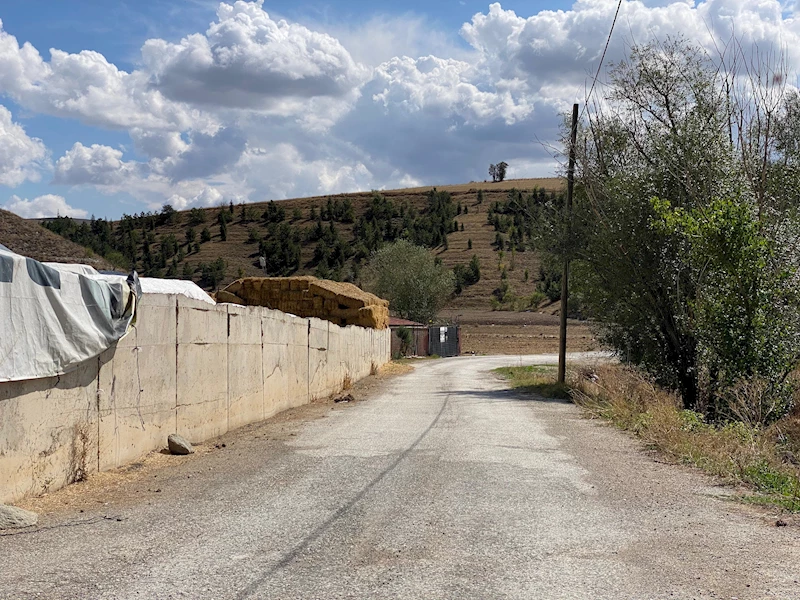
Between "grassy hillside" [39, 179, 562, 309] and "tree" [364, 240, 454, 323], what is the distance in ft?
37.9

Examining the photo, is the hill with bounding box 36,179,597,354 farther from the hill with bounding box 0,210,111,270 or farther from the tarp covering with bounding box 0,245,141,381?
the tarp covering with bounding box 0,245,141,381

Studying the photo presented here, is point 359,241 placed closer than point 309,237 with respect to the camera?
Yes

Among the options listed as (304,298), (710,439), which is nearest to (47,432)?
(710,439)

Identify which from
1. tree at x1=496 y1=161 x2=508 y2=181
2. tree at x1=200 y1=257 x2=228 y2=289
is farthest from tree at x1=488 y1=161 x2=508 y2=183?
tree at x1=200 y1=257 x2=228 y2=289

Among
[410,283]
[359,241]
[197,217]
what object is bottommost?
[410,283]

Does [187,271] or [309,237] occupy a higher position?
[309,237]

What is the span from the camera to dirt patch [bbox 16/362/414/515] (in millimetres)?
7654

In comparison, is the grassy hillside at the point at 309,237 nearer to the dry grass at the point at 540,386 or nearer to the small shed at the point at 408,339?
the small shed at the point at 408,339

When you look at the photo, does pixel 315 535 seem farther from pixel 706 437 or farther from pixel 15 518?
pixel 706 437

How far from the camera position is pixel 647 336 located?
21359 mm

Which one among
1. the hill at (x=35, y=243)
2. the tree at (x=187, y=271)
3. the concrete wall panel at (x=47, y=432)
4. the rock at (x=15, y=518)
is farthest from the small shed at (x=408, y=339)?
the rock at (x=15, y=518)

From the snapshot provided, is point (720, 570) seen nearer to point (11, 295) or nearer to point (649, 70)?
point (11, 295)

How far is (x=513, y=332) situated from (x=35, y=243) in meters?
56.4

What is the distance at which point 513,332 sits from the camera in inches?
2849
